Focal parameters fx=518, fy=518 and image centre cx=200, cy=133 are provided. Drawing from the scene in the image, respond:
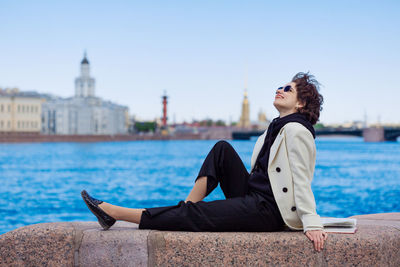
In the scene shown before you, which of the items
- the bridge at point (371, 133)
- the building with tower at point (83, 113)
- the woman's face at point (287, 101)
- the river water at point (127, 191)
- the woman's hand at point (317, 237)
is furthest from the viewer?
the building with tower at point (83, 113)

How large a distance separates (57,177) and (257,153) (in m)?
19.9

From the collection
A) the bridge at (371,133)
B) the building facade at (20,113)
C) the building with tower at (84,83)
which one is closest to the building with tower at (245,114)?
the bridge at (371,133)

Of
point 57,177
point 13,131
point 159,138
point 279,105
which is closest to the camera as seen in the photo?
point 279,105

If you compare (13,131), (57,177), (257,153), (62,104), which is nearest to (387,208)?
(257,153)

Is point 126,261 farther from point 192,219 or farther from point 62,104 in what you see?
point 62,104

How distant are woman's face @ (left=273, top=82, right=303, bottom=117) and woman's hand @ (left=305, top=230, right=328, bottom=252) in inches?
22.7

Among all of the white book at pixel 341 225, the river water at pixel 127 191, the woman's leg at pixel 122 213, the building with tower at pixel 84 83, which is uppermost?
the building with tower at pixel 84 83

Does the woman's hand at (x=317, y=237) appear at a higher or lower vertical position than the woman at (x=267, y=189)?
lower

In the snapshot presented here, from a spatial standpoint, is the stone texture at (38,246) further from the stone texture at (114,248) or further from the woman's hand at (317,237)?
the woman's hand at (317,237)

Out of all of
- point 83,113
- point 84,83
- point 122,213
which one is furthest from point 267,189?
point 84,83

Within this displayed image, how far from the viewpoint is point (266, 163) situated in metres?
2.36

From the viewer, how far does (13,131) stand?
62.4 metres

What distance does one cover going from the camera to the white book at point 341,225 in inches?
89.5

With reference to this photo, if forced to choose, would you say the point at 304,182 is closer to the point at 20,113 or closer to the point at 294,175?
the point at 294,175
